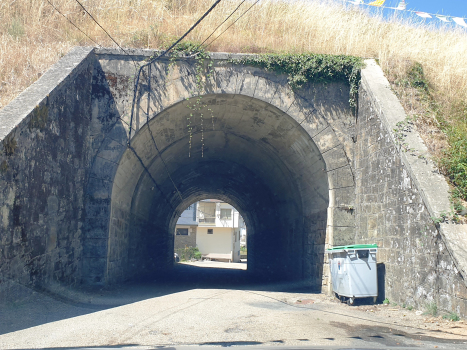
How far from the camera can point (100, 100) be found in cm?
909

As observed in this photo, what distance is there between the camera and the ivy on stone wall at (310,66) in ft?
30.8

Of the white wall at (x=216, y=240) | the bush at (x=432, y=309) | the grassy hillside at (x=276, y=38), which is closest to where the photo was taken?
the bush at (x=432, y=309)

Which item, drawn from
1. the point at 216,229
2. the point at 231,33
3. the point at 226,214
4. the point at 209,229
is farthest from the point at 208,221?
the point at 231,33

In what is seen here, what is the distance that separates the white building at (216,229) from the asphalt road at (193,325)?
110ft

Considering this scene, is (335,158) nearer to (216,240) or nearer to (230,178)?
(230,178)

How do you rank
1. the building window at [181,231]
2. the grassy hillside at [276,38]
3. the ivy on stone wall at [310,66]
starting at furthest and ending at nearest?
the building window at [181,231], the ivy on stone wall at [310,66], the grassy hillside at [276,38]

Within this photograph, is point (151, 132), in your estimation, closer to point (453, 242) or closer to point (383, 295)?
point (383, 295)

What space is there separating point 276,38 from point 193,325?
7.75 metres

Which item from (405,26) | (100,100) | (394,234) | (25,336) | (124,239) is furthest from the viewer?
(405,26)

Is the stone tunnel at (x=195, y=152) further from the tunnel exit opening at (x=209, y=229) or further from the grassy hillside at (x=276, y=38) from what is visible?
the tunnel exit opening at (x=209, y=229)

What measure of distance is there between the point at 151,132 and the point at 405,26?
842 centimetres

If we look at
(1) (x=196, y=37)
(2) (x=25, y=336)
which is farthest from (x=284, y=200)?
(2) (x=25, y=336)

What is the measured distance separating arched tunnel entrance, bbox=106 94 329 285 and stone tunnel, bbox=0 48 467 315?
70mm

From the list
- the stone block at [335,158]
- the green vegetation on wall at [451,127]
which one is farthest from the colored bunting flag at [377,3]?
the stone block at [335,158]
